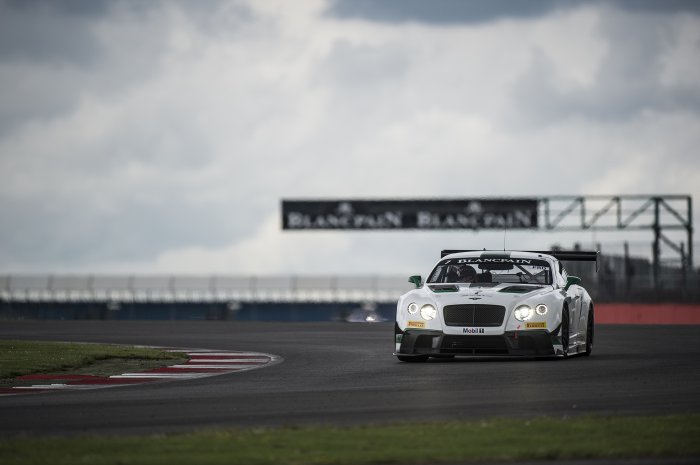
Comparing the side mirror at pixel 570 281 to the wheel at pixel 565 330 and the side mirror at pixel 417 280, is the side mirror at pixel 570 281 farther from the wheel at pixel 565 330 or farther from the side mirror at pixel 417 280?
the side mirror at pixel 417 280

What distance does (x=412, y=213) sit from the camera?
70.0m

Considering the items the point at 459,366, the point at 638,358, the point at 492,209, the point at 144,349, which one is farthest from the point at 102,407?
the point at 492,209

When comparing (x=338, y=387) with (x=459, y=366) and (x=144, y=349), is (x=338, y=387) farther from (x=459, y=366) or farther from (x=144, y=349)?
(x=144, y=349)

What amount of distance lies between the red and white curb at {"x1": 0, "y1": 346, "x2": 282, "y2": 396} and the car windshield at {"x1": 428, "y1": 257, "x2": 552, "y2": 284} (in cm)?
248

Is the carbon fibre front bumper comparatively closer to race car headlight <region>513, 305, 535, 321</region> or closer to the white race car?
the white race car

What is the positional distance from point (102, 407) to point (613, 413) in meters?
4.33

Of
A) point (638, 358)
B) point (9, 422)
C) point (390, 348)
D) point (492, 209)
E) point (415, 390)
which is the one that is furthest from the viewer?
point (492, 209)

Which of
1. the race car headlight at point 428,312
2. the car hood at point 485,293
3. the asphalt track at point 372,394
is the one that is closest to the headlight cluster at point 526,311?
the car hood at point 485,293

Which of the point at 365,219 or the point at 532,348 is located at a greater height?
the point at 365,219

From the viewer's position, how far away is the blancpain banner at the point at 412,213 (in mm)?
69062

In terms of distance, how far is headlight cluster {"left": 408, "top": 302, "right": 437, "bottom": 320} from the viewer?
19.3m

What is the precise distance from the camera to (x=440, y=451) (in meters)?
10.1

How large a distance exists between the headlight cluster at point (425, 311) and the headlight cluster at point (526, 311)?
994 mm

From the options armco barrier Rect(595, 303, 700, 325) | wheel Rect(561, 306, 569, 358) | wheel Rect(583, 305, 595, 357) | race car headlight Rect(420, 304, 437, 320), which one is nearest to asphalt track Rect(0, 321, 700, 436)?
wheel Rect(583, 305, 595, 357)
